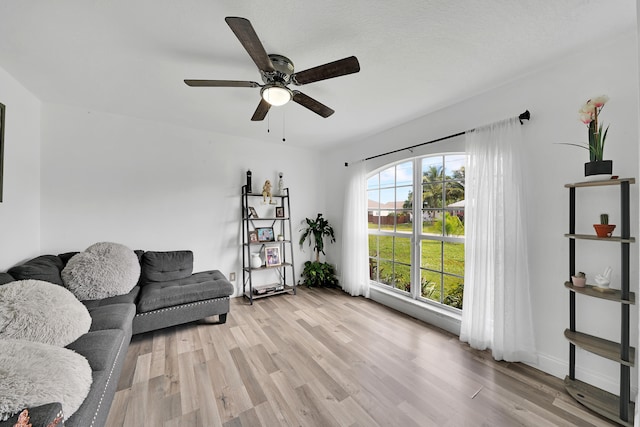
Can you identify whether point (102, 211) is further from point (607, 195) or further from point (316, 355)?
point (607, 195)

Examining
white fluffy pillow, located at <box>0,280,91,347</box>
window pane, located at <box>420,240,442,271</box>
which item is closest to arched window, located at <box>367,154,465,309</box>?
window pane, located at <box>420,240,442,271</box>

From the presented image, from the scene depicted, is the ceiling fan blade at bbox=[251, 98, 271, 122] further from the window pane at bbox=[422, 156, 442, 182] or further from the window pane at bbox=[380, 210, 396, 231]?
the window pane at bbox=[380, 210, 396, 231]

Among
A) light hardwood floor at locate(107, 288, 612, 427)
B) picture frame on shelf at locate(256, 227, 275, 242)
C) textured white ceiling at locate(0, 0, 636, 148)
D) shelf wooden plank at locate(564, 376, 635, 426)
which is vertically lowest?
light hardwood floor at locate(107, 288, 612, 427)

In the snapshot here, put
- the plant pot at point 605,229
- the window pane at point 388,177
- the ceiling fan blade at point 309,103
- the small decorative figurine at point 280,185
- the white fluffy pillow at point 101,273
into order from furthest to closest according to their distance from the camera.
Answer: the small decorative figurine at point 280,185, the window pane at point 388,177, the white fluffy pillow at point 101,273, the ceiling fan blade at point 309,103, the plant pot at point 605,229

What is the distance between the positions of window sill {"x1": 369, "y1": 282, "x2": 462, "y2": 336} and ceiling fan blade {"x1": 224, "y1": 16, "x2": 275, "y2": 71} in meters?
2.88

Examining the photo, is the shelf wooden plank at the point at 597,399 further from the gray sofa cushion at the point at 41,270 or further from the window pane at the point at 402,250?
the gray sofa cushion at the point at 41,270

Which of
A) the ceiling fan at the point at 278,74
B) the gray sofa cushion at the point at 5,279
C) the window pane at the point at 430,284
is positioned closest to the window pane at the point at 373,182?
the window pane at the point at 430,284

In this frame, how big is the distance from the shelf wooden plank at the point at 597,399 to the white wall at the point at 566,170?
0.08 meters

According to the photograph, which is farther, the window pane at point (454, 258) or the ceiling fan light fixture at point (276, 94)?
the window pane at point (454, 258)

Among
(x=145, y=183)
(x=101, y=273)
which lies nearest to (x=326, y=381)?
(x=101, y=273)

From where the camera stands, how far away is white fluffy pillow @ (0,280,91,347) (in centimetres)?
133

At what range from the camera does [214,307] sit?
2.65 m

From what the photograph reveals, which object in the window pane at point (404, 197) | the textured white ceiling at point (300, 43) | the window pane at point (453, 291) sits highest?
the textured white ceiling at point (300, 43)

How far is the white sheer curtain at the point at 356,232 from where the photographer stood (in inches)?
142
